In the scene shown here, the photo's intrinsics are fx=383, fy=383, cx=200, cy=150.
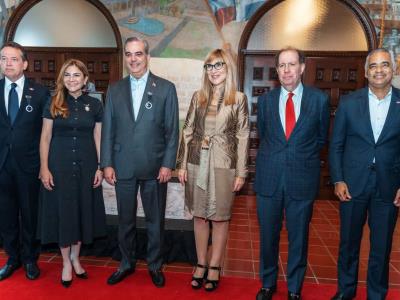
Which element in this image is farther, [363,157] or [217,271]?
[217,271]

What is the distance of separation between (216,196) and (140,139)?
0.68 metres

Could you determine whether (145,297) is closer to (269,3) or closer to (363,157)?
(363,157)

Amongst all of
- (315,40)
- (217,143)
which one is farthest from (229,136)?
(315,40)

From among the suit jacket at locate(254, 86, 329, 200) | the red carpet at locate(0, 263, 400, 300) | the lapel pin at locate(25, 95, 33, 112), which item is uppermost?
the lapel pin at locate(25, 95, 33, 112)

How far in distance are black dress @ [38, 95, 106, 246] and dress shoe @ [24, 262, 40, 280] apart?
12.6 inches

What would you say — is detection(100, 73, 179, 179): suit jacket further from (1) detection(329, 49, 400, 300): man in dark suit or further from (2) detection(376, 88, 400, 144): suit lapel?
(2) detection(376, 88, 400, 144): suit lapel

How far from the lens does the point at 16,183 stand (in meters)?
2.93

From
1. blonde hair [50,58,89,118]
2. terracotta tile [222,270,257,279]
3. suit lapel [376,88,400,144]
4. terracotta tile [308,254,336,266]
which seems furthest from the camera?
terracotta tile [308,254,336,266]

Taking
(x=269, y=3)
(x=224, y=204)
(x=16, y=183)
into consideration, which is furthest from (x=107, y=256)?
(x=269, y=3)

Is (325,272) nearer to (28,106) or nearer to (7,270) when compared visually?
(7,270)

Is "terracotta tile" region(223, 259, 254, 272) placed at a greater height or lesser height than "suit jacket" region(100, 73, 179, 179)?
lesser

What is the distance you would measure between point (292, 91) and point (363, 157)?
0.62 meters

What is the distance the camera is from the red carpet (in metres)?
2.72

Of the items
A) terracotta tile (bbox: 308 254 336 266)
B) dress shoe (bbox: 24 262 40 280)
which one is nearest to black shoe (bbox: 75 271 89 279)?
dress shoe (bbox: 24 262 40 280)
